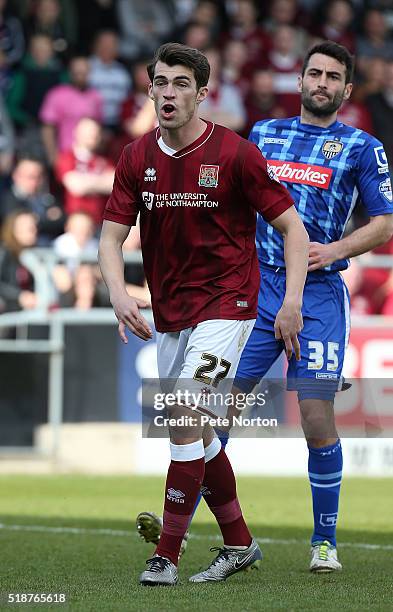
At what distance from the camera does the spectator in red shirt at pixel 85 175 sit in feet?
47.9

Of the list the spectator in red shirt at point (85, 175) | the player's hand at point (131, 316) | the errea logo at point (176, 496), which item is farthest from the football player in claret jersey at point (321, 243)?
the spectator in red shirt at point (85, 175)

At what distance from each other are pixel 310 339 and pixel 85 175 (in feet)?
26.3

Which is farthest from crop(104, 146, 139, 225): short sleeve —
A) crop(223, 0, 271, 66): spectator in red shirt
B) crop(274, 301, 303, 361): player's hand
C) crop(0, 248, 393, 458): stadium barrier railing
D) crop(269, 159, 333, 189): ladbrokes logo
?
crop(223, 0, 271, 66): spectator in red shirt

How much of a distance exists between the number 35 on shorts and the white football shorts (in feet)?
2.59

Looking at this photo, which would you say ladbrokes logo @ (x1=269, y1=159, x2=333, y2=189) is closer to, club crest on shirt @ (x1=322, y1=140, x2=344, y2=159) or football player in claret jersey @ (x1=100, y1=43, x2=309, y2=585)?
club crest on shirt @ (x1=322, y1=140, x2=344, y2=159)

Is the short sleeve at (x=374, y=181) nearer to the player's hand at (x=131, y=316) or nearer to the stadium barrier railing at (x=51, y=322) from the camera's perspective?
the player's hand at (x=131, y=316)

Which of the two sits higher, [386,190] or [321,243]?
[386,190]

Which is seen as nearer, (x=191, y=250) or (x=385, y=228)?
(x=191, y=250)

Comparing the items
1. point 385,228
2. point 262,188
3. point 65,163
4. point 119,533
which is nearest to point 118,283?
point 262,188

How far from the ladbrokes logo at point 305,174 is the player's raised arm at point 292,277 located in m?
0.99

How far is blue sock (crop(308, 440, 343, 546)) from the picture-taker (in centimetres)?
696

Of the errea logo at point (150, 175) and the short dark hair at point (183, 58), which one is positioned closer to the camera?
the short dark hair at point (183, 58)

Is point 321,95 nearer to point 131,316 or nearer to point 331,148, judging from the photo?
point 331,148

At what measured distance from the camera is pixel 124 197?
20.7ft
